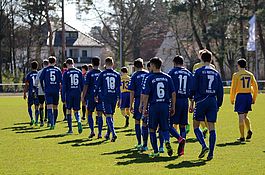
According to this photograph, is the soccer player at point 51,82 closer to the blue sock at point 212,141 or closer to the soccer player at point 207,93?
the soccer player at point 207,93

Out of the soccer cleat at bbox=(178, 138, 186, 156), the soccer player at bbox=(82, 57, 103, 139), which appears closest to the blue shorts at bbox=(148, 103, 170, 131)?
the soccer cleat at bbox=(178, 138, 186, 156)

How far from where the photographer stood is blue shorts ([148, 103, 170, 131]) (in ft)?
38.6

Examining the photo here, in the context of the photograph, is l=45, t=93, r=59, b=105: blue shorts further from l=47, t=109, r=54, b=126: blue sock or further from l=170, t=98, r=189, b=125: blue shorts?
l=170, t=98, r=189, b=125: blue shorts

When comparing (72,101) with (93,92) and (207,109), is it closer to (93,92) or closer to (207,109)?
(93,92)

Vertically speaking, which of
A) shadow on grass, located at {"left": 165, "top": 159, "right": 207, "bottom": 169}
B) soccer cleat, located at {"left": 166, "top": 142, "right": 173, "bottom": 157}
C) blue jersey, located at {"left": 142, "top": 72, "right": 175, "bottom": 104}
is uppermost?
blue jersey, located at {"left": 142, "top": 72, "right": 175, "bottom": 104}

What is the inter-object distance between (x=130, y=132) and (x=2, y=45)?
54.7 meters

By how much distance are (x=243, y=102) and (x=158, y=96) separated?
390 cm

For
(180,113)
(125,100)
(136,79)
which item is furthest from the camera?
(125,100)

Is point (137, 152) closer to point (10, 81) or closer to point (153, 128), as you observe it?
point (153, 128)

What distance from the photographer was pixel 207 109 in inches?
461

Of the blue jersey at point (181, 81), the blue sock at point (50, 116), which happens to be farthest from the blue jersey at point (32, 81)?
the blue jersey at point (181, 81)

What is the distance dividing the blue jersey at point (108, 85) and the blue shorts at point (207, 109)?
11.2 feet

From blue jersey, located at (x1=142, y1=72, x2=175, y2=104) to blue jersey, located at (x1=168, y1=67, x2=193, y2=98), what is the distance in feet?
2.74

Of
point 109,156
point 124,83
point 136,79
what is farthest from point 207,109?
point 124,83
